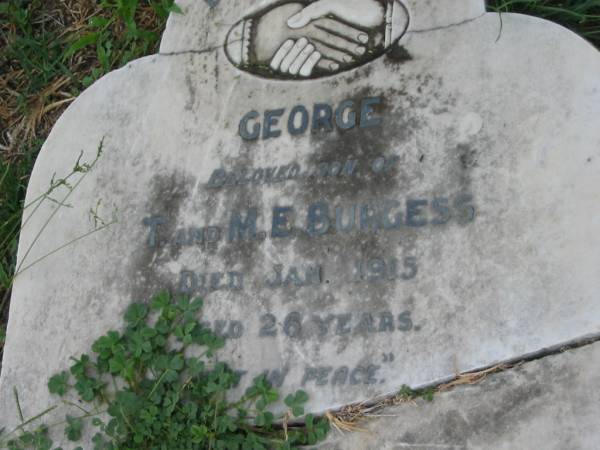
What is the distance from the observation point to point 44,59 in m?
3.37

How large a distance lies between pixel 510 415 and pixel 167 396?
0.91 meters

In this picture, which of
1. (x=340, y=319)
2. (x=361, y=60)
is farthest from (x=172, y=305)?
(x=361, y=60)

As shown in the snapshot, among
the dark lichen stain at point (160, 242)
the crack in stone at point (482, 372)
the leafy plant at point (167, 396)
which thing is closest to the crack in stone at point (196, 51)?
the dark lichen stain at point (160, 242)

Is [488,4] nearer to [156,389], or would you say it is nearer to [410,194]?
[410,194]

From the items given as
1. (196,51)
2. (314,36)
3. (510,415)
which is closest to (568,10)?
(314,36)

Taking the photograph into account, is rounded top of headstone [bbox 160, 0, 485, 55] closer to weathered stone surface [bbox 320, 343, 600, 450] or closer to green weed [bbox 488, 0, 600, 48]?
green weed [bbox 488, 0, 600, 48]

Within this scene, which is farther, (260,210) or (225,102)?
(225,102)

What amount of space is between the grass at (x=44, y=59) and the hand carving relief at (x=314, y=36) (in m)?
0.66

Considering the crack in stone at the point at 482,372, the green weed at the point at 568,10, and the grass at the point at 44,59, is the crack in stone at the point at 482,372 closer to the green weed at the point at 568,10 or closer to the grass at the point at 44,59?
the green weed at the point at 568,10

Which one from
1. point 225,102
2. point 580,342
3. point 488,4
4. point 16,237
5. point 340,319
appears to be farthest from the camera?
point 16,237

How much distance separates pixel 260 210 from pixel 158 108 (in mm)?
519

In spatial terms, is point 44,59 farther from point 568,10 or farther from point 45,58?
point 568,10

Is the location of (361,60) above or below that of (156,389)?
above

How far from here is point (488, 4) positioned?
2715mm
